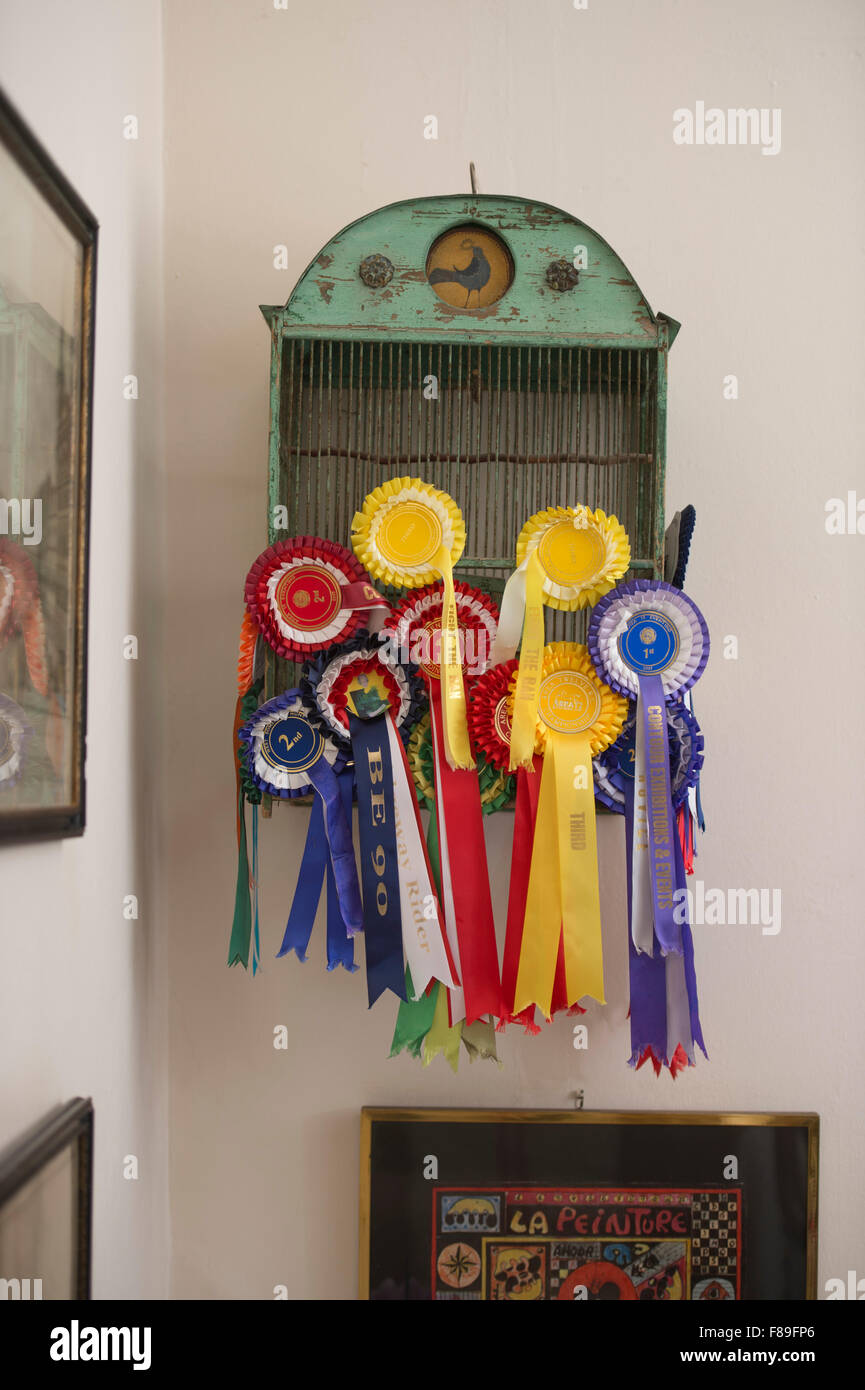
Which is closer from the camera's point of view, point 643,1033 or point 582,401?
point 643,1033

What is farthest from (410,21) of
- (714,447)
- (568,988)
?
(568,988)

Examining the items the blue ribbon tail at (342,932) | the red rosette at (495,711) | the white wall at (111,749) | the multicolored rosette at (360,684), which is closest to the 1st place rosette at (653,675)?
the red rosette at (495,711)

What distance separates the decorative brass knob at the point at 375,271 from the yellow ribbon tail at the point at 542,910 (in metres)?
0.61

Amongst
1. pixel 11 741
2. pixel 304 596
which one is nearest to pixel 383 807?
pixel 304 596

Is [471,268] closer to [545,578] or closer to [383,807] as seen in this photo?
[545,578]

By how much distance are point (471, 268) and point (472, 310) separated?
0.06 metres

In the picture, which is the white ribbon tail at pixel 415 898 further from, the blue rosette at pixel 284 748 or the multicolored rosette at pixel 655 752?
the multicolored rosette at pixel 655 752

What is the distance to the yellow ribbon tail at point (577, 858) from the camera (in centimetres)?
125

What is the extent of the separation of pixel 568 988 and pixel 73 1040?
557 mm

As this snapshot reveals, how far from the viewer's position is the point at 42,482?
38.5 inches

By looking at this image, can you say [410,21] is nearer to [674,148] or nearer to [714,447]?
[674,148]

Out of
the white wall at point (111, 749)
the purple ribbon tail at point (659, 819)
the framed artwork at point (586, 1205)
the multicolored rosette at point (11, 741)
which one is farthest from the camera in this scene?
the framed artwork at point (586, 1205)

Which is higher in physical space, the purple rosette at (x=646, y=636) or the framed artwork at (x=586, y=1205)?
the purple rosette at (x=646, y=636)
